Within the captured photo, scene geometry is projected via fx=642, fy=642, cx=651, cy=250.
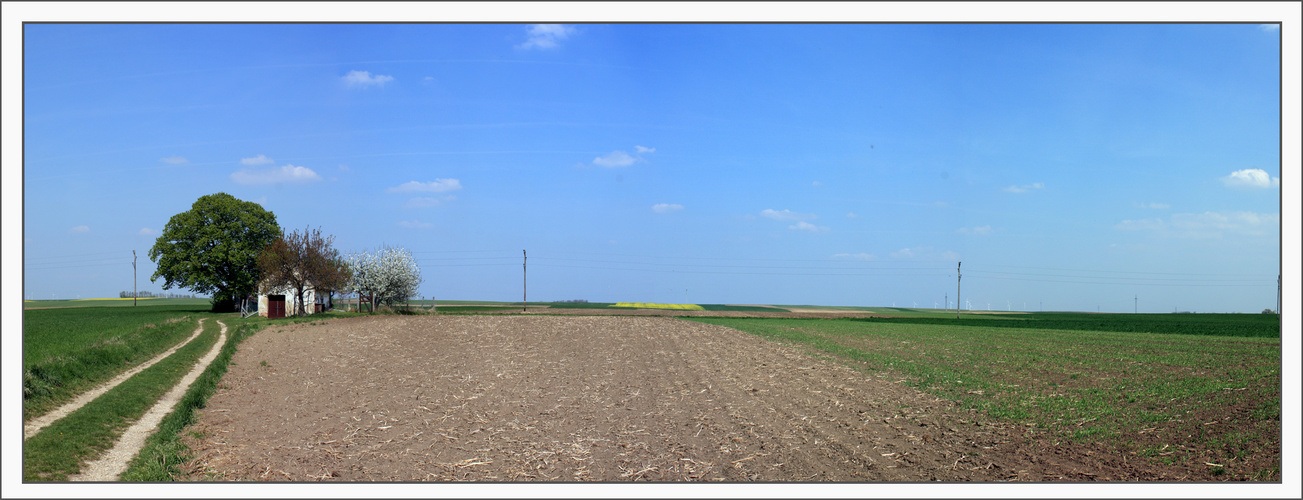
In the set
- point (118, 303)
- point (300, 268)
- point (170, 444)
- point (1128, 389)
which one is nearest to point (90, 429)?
point (170, 444)

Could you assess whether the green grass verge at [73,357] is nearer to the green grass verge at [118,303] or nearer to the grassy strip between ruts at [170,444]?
the grassy strip between ruts at [170,444]

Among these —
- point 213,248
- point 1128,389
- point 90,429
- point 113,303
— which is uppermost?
point 213,248

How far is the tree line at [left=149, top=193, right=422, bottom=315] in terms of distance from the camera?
2133 inches

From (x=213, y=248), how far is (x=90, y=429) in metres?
55.9

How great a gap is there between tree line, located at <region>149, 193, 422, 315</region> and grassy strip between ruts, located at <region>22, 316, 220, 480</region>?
122 feet

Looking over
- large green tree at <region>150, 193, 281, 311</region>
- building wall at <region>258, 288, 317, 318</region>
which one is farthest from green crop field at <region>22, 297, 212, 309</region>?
building wall at <region>258, 288, 317, 318</region>

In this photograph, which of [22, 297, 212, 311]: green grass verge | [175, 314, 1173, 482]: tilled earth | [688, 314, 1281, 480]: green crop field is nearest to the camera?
[175, 314, 1173, 482]: tilled earth

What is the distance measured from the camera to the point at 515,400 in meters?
14.5

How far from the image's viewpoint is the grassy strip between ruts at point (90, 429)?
31.0 feet

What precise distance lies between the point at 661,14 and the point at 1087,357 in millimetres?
21372

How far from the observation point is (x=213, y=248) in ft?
193

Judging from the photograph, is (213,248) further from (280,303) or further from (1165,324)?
(1165,324)

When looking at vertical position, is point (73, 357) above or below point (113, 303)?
above

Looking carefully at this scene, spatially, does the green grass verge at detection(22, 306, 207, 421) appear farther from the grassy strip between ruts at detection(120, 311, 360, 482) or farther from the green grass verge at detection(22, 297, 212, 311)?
the green grass verge at detection(22, 297, 212, 311)
